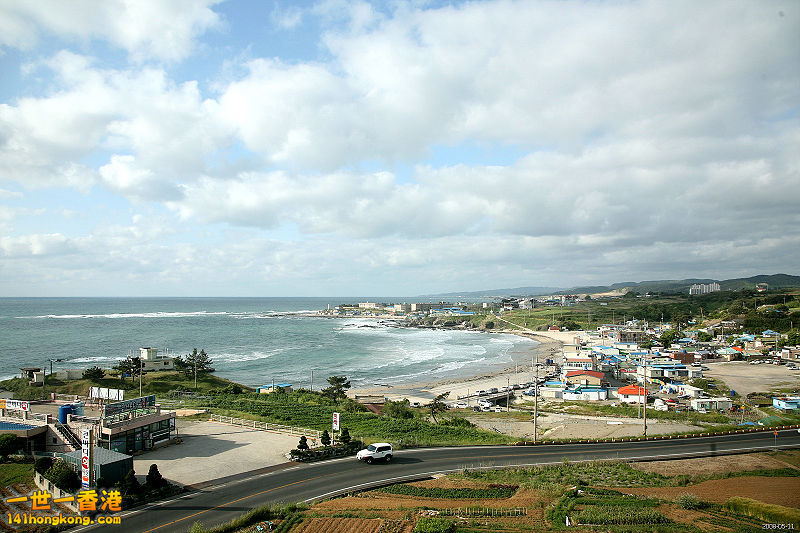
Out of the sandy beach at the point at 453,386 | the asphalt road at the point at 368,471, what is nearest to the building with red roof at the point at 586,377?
the sandy beach at the point at 453,386

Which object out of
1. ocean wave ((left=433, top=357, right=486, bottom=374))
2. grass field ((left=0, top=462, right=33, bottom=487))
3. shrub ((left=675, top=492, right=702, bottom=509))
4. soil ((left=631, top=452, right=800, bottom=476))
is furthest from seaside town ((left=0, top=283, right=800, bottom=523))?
shrub ((left=675, top=492, right=702, bottom=509))

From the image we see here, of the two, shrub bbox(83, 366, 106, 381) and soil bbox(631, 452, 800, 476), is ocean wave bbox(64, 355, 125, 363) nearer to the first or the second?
shrub bbox(83, 366, 106, 381)

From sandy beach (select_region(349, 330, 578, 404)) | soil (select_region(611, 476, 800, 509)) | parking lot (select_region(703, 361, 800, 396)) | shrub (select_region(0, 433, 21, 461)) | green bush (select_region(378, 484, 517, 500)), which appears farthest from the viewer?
sandy beach (select_region(349, 330, 578, 404))

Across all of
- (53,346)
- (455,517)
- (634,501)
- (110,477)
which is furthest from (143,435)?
(53,346)

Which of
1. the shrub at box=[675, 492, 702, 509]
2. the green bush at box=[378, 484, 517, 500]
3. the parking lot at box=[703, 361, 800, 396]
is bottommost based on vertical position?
the parking lot at box=[703, 361, 800, 396]

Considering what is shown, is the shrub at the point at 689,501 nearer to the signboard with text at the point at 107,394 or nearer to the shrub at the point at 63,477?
the shrub at the point at 63,477
